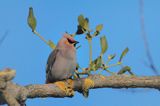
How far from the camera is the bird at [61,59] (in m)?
4.01

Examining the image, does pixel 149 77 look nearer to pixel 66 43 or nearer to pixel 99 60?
pixel 99 60

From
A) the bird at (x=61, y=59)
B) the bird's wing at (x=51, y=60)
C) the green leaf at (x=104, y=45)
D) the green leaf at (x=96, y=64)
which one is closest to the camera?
the green leaf at (x=96, y=64)

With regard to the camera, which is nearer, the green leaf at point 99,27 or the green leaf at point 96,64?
the green leaf at point 96,64

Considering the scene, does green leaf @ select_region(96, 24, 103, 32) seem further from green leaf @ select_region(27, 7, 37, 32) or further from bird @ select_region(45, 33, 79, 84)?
bird @ select_region(45, 33, 79, 84)

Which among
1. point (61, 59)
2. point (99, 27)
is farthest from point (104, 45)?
point (61, 59)

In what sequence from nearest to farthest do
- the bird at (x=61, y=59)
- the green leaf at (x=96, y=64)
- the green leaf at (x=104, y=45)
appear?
the green leaf at (x=96, y=64) → the green leaf at (x=104, y=45) → the bird at (x=61, y=59)

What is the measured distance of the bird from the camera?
4.01 m

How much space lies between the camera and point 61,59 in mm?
4215

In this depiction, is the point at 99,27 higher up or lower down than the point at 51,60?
lower down

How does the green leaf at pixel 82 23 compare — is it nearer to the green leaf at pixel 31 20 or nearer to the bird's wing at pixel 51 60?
the green leaf at pixel 31 20

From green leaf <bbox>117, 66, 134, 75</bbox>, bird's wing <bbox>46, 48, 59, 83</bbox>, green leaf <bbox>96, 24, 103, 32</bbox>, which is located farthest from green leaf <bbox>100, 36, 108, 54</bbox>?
bird's wing <bbox>46, 48, 59, 83</bbox>

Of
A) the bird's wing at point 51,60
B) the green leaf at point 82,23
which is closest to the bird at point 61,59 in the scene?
the bird's wing at point 51,60

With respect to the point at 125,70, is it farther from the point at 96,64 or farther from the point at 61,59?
the point at 61,59

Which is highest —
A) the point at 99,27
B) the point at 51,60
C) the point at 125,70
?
the point at 51,60
